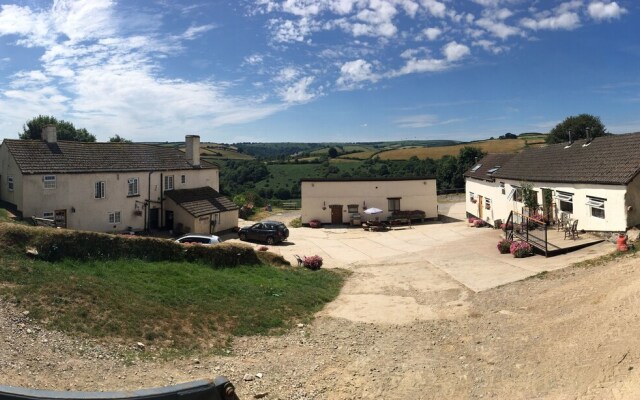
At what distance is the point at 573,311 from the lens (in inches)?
479

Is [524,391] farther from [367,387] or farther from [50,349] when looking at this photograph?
[50,349]

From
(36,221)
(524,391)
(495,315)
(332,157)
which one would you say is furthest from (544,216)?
(332,157)

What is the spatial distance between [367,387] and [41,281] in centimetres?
883

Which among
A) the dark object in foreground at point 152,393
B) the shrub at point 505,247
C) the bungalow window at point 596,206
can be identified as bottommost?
the shrub at point 505,247

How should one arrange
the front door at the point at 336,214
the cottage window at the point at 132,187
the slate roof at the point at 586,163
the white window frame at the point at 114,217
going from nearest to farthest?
the slate roof at the point at 586,163 < the white window frame at the point at 114,217 < the cottage window at the point at 132,187 < the front door at the point at 336,214

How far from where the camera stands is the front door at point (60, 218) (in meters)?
28.1

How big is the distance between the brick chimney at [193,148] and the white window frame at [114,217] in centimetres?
902

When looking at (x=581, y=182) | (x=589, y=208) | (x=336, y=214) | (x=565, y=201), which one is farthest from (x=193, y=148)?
(x=589, y=208)

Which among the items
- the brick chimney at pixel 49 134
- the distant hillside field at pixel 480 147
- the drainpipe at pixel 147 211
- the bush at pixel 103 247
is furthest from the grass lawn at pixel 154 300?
the distant hillside field at pixel 480 147

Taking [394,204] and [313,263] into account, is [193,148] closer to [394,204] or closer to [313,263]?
[394,204]

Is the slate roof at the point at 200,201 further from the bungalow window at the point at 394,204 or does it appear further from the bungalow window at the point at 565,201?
Result: the bungalow window at the point at 565,201

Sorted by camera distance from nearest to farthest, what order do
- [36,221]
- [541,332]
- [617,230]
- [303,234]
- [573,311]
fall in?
[541,332]
[573,311]
[617,230]
[36,221]
[303,234]

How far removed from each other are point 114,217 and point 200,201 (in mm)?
6574

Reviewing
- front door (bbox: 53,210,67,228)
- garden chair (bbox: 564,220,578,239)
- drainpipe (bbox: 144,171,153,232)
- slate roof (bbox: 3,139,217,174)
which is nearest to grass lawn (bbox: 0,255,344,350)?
garden chair (bbox: 564,220,578,239)
